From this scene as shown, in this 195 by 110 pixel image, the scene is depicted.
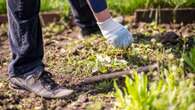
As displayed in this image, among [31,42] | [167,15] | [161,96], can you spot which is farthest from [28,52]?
[167,15]

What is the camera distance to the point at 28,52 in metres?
3.61

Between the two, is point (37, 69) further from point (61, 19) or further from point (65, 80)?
point (61, 19)

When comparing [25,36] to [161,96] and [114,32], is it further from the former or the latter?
[161,96]

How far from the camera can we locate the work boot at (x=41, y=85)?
3.59m

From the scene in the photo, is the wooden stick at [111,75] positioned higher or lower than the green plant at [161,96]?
lower

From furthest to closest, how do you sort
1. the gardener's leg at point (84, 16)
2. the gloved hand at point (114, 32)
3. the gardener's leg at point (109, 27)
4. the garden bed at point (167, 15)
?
the garden bed at point (167, 15), the gardener's leg at point (84, 16), the gloved hand at point (114, 32), the gardener's leg at point (109, 27)

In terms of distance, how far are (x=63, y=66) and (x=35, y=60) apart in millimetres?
449

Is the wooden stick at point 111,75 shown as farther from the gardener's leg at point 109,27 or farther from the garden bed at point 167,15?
the garden bed at point 167,15

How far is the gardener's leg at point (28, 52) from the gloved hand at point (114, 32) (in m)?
0.45

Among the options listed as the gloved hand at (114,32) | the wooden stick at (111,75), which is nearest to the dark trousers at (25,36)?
the wooden stick at (111,75)

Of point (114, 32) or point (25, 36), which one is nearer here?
point (25, 36)

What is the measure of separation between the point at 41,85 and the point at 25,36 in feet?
1.04

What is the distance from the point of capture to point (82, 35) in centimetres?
471

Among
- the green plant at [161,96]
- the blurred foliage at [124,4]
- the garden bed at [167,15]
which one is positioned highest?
the green plant at [161,96]
